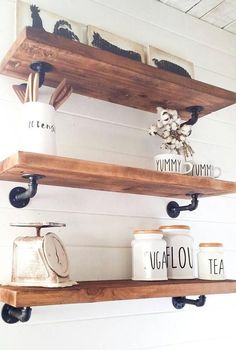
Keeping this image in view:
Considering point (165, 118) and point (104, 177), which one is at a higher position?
point (165, 118)

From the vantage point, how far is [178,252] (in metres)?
1.20

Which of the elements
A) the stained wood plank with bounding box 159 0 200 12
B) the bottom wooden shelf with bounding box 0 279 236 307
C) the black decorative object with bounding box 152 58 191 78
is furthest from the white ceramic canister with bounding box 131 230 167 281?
the stained wood plank with bounding box 159 0 200 12

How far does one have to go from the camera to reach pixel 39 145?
962mm

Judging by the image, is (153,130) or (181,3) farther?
(181,3)

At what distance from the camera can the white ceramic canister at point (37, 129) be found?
3.17 ft

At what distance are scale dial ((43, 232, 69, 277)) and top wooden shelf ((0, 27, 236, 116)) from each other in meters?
0.45

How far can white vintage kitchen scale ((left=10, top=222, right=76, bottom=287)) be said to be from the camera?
917 millimetres

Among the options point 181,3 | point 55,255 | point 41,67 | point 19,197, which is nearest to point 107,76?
point 41,67

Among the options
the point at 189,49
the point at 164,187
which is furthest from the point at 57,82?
the point at 189,49

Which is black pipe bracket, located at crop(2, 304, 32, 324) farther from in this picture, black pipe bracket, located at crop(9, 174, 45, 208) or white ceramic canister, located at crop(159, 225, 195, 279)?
white ceramic canister, located at crop(159, 225, 195, 279)

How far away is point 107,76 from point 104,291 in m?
0.59

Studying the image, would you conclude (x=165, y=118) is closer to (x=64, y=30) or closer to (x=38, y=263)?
(x=64, y=30)

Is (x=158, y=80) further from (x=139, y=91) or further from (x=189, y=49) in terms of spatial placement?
(x=189, y=49)

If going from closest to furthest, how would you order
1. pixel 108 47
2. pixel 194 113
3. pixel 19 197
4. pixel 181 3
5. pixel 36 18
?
pixel 19 197 < pixel 36 18 < pixel 108 47 < pixel 194 113 < pixel 181 3
